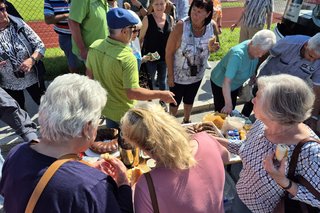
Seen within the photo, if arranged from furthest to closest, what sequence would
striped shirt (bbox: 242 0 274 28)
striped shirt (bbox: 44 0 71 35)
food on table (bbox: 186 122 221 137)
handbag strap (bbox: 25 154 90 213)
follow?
striped shirt (bbox: 242 0 274 28)
striped shirt (bbox: 44 0 71 35)
food on table (bbox: 186 122 221 137)
handbag strap (bbox: 25 154 90 213)

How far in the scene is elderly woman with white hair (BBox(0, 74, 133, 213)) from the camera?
52.8 inches

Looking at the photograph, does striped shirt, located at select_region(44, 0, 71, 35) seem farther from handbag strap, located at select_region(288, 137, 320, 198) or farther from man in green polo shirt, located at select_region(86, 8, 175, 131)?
handbag strap, located at select_region(288, 137, 320, 198)

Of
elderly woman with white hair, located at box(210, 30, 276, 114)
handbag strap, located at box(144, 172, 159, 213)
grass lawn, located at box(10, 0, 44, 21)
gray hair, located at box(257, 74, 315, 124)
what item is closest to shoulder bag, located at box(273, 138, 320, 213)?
gray hair, located at box(257, 74, 315, 124)

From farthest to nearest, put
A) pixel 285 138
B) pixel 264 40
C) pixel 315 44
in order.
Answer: pixel 264 40, pixel 315 44, pixel 285 138

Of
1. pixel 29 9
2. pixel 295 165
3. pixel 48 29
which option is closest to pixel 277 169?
pixel 295 165

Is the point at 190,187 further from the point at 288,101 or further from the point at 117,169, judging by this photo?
the point at 288,101

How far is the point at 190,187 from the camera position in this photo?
1578mm

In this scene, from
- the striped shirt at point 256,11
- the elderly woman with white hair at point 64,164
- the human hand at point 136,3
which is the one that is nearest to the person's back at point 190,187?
the elderly woman with white hair at point 64,164

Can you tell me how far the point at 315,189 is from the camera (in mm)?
1749

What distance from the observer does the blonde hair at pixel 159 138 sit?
1551mm

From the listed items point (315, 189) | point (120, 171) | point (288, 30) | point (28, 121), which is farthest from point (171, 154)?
point (288, 30)

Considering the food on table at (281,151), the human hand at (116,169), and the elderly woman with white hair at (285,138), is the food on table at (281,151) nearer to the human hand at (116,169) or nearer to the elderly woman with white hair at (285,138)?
the elderly woman with white hair at (285,138)

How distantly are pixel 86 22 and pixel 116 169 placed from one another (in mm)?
2370

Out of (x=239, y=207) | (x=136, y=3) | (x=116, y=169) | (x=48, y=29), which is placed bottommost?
(x=48, y=29)
